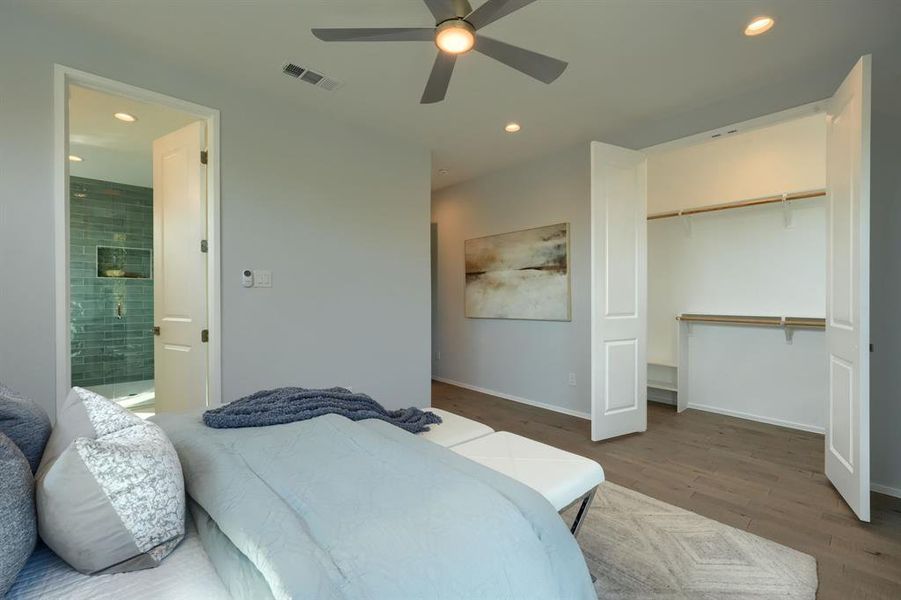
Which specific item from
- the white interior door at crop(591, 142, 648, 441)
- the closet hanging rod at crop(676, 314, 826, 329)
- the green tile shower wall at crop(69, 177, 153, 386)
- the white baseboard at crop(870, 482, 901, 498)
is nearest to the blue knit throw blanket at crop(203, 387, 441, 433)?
the white interior door at crop(591, 142, 648, 441)

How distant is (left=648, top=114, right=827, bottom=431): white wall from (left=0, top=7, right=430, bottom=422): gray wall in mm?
2430

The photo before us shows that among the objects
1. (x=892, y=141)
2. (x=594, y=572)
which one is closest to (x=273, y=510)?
(x=594, y=572)

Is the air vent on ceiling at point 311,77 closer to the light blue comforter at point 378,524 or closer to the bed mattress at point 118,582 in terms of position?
A: the light blue comforter at point 378,524

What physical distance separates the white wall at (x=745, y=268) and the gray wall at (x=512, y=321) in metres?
0.97

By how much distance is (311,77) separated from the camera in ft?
8.86

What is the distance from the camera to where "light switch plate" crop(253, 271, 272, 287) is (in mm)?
2910

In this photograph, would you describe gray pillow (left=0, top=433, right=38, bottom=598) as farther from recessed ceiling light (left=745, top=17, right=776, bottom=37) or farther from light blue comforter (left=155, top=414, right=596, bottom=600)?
recessed ceiling light (left=745, top=17, right=776, bottom=37)

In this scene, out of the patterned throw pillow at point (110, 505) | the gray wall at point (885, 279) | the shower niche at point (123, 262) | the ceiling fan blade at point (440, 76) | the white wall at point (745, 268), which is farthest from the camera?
the shower niche at point (123, 262)

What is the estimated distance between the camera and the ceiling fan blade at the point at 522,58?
6.08ft

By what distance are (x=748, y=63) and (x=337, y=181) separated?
2904mm

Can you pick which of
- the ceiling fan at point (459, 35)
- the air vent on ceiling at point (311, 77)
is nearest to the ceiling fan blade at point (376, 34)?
the ceiling fan at point (459, 35)

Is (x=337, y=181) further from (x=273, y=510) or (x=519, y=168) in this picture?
(x=273, y=510)

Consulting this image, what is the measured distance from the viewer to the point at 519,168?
4504mm

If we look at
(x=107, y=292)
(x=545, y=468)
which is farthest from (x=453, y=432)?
(x=107, y=292)
